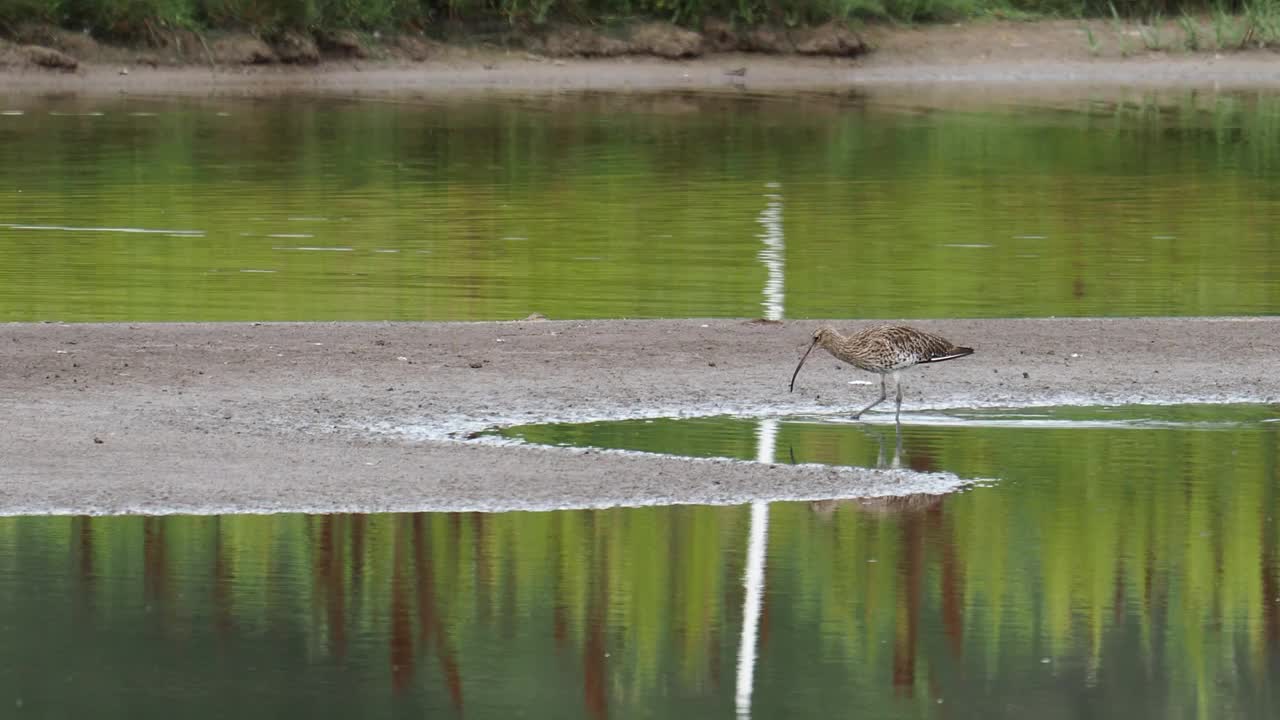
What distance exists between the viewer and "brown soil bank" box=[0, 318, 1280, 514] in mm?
10781

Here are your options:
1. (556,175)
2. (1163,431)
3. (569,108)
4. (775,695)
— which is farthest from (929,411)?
(569,108)

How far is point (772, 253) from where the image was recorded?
21.9 m

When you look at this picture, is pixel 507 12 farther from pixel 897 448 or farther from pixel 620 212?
pixel 897 448

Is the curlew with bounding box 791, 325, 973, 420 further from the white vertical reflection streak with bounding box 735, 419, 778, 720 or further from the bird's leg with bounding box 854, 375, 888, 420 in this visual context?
Answer: the white vertical reflection streak with bounding box 735, 419, 778, 720

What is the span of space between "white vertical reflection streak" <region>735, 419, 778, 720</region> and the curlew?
1.00 meters

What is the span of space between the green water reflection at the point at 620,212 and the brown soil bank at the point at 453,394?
6.97 ft

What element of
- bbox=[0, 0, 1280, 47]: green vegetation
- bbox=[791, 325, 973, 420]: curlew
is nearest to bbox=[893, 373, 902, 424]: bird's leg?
bbox=[791, 325, 973, 420]: curlew

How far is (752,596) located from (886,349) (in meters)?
3.86

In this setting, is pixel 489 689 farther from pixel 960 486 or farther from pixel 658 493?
pixel 960 486

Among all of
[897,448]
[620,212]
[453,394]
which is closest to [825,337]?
[897,448]

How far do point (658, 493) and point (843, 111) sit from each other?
110 feet

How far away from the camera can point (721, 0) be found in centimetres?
5262

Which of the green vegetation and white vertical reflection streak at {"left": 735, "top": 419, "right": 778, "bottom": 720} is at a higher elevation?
the green vegetation

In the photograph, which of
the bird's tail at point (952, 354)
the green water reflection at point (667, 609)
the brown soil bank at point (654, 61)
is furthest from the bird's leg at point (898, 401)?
the brown soil bank at point (654, 61)
